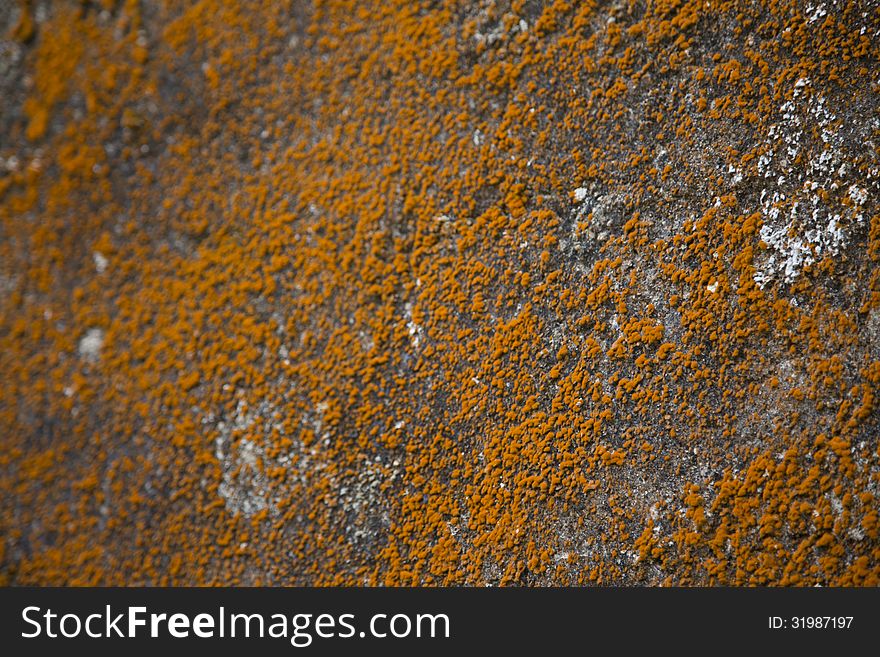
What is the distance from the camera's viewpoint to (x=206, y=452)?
1.26 m

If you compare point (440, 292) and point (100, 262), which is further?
point (100, 262)

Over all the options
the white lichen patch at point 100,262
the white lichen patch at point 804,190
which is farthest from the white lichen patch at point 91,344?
the white lichen patch at point 804,190

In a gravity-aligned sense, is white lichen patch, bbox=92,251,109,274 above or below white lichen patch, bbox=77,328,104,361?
above

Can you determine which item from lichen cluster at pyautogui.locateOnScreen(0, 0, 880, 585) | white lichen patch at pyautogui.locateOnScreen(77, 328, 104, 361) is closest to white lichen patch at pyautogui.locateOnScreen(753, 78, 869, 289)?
lichen cluster at pyautogui.locateOnScreen(0, 0, 880, 585)

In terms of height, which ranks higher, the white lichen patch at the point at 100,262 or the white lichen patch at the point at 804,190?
the white lichen patch at the point at 100,262

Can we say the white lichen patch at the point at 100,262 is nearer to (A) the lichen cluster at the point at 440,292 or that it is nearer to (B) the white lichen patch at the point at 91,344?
(A) the lichen cluster at the point at 440,292

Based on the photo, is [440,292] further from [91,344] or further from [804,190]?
[91,344]

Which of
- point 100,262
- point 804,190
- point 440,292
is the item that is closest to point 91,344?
point 100,262

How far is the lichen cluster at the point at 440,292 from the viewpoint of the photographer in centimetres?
89

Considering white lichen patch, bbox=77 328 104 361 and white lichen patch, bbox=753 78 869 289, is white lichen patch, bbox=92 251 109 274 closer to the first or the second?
white lichen patch, bbox=77 328 104 361

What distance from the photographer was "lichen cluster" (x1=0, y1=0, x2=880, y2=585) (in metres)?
0.89

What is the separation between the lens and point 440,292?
112 centimetres

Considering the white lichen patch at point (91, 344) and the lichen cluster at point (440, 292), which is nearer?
the lichen cluster at point (440, 292)
